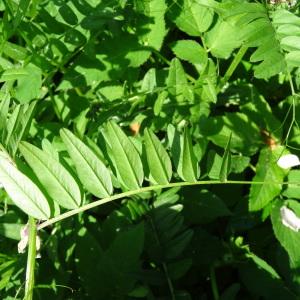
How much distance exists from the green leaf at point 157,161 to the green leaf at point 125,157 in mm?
20

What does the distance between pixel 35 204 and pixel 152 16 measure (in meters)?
0.64

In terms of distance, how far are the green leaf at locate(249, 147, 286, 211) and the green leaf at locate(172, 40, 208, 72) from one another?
0.88 feet

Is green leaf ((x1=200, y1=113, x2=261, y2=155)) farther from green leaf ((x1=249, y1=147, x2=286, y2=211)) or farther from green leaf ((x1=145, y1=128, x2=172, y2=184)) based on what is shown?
green leaf ((x1=145, y1=128, x2=172, y2=184))

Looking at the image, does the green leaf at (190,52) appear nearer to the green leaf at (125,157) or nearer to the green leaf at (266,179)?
the green leaf at (266,179)

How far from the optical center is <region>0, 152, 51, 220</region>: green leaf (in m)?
0.86

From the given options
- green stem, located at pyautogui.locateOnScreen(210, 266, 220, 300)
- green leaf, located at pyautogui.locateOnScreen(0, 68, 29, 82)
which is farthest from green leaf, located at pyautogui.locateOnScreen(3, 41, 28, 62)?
green stem, located at pyautogui.locateOnScreen(210, 266, 220, 300)

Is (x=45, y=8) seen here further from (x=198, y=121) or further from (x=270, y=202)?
(x=270, y=202)

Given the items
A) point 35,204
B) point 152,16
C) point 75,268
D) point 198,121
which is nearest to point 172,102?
point 198,121

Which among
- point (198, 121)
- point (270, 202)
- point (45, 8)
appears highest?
point (45, 8)

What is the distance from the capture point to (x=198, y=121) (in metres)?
1.33

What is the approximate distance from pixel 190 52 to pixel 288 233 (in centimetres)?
48

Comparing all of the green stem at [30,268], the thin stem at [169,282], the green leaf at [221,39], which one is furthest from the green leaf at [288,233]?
the green stem at [30,268]

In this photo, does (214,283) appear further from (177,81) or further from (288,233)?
(177,81)

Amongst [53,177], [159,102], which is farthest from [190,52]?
[53,177]
